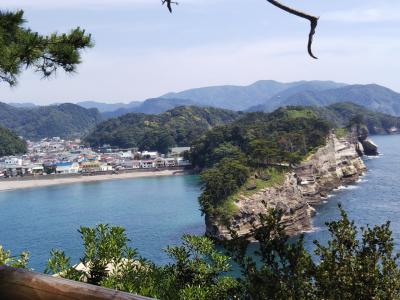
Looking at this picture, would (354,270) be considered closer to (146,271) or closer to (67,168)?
(146,271)

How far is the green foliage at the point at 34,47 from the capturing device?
6.77m

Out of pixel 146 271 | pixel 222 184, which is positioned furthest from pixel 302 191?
pixel 146 271

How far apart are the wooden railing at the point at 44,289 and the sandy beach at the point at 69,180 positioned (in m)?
77.2

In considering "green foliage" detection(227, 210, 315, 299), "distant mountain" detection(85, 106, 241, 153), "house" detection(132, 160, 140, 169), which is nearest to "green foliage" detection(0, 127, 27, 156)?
"distant mountain" detection(85, 106, 241, 153)

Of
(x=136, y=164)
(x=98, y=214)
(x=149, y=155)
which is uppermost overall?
(x=149, y=155)

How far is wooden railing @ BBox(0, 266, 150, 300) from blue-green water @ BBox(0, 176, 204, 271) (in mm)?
29001

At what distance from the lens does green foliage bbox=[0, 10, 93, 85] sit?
267 inches

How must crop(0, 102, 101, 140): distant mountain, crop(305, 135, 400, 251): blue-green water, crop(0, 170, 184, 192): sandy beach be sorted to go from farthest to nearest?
1. crop(0, 102, 101, 140): distant mountain
2. crop(0, 170, 184, 192): sandy beach
3. crop(305, 135, 400, 251): blue-green water

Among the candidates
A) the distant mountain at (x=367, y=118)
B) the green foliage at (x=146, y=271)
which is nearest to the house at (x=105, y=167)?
the distant mountain at (x=367, y=118)

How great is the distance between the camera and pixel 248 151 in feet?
178

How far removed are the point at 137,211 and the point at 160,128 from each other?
65676 millimetres

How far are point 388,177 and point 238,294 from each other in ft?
195

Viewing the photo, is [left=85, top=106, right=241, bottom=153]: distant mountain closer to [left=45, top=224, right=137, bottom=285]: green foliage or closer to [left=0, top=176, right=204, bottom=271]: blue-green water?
[left=0, top=176, right=204, bottom=271]: blue-green water

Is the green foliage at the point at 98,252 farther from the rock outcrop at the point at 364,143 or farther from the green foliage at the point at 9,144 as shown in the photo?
the green foliage at the point at 9,144
